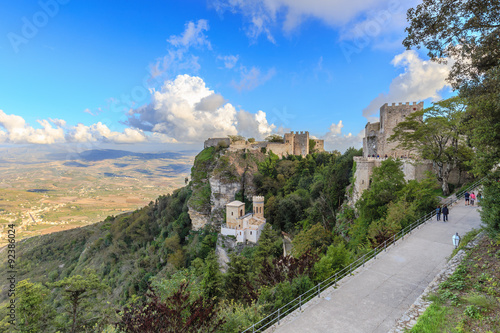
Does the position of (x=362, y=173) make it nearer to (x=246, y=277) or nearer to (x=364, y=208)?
(x=364, y=208)

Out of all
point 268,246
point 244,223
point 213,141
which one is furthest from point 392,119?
point 213,141

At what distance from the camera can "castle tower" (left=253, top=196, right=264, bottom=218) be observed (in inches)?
1257

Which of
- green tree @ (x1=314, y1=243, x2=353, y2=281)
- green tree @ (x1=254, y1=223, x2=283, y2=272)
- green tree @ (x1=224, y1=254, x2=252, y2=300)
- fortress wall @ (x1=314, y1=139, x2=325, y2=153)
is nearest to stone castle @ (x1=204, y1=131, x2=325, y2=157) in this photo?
fortress wall @ (x1=314, y1=139, x2=325, y2=153)

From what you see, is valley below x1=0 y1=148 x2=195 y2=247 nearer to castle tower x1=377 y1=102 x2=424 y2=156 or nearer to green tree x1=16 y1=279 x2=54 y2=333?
green tree x1=16 y1=279 x2=54 y2=333

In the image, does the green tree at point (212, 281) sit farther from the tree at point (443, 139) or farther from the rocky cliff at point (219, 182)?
the rocky cliff at point (219, 182)

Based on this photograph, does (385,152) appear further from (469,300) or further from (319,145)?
(319,145)

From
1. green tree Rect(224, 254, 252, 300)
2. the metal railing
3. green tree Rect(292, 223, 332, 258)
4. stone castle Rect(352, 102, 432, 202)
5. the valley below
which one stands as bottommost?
the valley below

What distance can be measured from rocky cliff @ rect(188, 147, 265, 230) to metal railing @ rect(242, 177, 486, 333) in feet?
82.3

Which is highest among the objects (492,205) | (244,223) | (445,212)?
(492,205)

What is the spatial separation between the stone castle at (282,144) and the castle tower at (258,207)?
12252 mm

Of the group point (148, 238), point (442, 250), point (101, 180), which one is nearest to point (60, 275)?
point (148, 238)

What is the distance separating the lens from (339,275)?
8.80 m

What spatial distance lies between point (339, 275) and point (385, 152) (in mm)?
19781

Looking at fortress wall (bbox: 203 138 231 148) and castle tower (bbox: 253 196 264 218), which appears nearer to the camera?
castle tower (bbox: 253 196 264 218)
